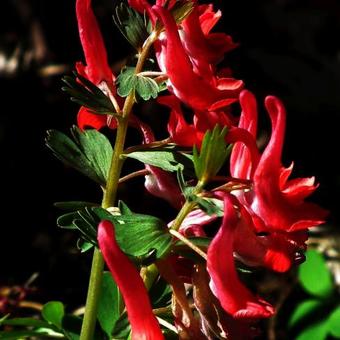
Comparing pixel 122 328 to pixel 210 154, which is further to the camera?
pixel 122 328

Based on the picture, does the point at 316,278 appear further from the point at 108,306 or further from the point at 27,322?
the point at 27,322

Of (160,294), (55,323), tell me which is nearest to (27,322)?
(55,323)

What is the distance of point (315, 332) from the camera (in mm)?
2430

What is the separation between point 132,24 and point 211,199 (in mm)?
343

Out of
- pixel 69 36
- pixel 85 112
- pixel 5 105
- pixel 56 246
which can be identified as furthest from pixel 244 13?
pixel 85 112

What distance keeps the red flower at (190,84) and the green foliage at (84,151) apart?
19 cm

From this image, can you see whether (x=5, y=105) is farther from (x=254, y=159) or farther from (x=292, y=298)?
(x=254, y=159)

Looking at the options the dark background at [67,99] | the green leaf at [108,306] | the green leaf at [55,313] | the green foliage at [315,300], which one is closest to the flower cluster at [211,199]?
the green leaf at [108,306]

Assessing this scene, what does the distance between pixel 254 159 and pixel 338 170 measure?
2520 mm

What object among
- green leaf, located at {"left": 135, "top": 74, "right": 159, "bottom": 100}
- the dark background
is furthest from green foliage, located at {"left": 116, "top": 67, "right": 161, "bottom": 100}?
the dark background

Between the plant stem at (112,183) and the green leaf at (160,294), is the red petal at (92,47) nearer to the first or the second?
the plant stem at (112,183)

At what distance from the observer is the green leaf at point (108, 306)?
1841 millimetres

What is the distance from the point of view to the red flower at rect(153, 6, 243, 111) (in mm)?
1447

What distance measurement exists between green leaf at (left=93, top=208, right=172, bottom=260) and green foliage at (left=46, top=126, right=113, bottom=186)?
0.14 meters
